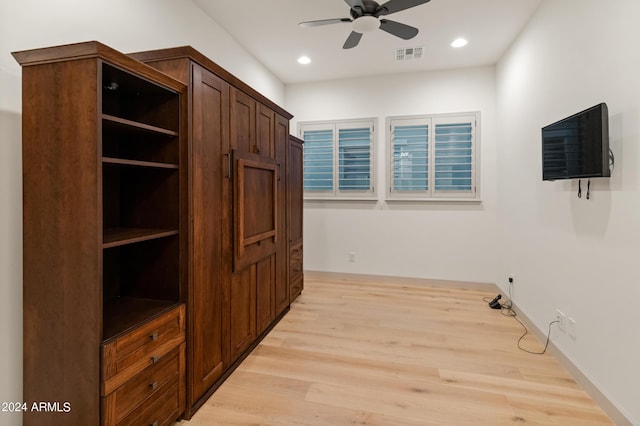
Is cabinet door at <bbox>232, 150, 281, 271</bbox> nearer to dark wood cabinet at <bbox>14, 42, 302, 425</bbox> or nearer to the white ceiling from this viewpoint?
dark wood cabinet at <bbox>14, 42, 302, 425</bbox>

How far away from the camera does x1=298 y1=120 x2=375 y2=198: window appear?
15.9 feet

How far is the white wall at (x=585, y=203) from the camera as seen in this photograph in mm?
1799

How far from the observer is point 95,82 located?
1.37m

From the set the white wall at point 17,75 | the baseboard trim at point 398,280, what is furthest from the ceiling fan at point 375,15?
the baseboard trim at point 398,280

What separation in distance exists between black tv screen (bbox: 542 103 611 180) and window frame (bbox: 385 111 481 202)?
1.81m

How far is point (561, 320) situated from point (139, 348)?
3030 mm

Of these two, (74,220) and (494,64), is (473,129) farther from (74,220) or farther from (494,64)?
(74,220)

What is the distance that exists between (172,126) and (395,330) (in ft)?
8.84

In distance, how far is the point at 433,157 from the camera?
459cm

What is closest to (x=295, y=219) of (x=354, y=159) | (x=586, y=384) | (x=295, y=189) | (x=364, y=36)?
(x=295, y=189)

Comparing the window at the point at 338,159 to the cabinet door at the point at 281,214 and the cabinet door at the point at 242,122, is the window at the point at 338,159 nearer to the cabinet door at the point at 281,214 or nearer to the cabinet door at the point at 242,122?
the cabinet door at the point at 281,214

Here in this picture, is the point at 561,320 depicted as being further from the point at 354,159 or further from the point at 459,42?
the point at 354,159

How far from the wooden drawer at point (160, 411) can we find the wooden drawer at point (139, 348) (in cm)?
20

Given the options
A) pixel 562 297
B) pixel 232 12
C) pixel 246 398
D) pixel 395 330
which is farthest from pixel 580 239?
pixel 232 12
